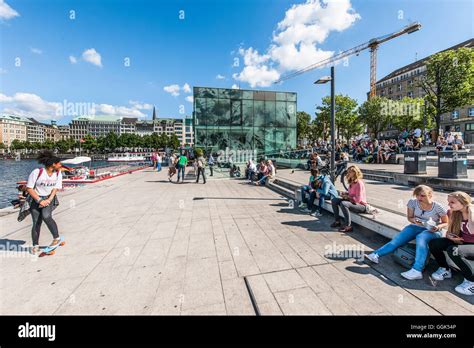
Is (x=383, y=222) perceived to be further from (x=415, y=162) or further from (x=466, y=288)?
(x=415, y=162)

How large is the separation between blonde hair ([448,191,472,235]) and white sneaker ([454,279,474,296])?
1.96 ft

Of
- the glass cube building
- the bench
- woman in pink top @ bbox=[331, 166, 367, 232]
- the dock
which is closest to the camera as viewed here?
the dock

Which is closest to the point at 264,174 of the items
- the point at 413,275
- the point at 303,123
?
the point at 413,275

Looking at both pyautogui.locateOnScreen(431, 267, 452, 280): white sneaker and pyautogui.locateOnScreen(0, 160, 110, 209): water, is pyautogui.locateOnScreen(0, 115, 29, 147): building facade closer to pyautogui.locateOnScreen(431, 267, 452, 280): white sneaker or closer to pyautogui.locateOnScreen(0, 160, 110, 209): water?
pyautogui.locateOnScreen(0, 160, 110, 209): water

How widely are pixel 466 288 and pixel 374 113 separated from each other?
5135cm

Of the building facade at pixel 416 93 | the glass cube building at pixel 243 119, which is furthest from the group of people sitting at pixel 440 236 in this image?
the building facade at pixel 416 93

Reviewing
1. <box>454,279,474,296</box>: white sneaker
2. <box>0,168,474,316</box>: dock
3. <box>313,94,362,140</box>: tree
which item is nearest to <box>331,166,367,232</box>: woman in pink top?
<box>0,168,474,316</box>: dock

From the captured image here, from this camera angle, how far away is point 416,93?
6119cm

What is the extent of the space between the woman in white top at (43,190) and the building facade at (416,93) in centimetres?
4126

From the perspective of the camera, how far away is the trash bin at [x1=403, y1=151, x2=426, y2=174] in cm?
969

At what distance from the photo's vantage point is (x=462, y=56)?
811 inches
